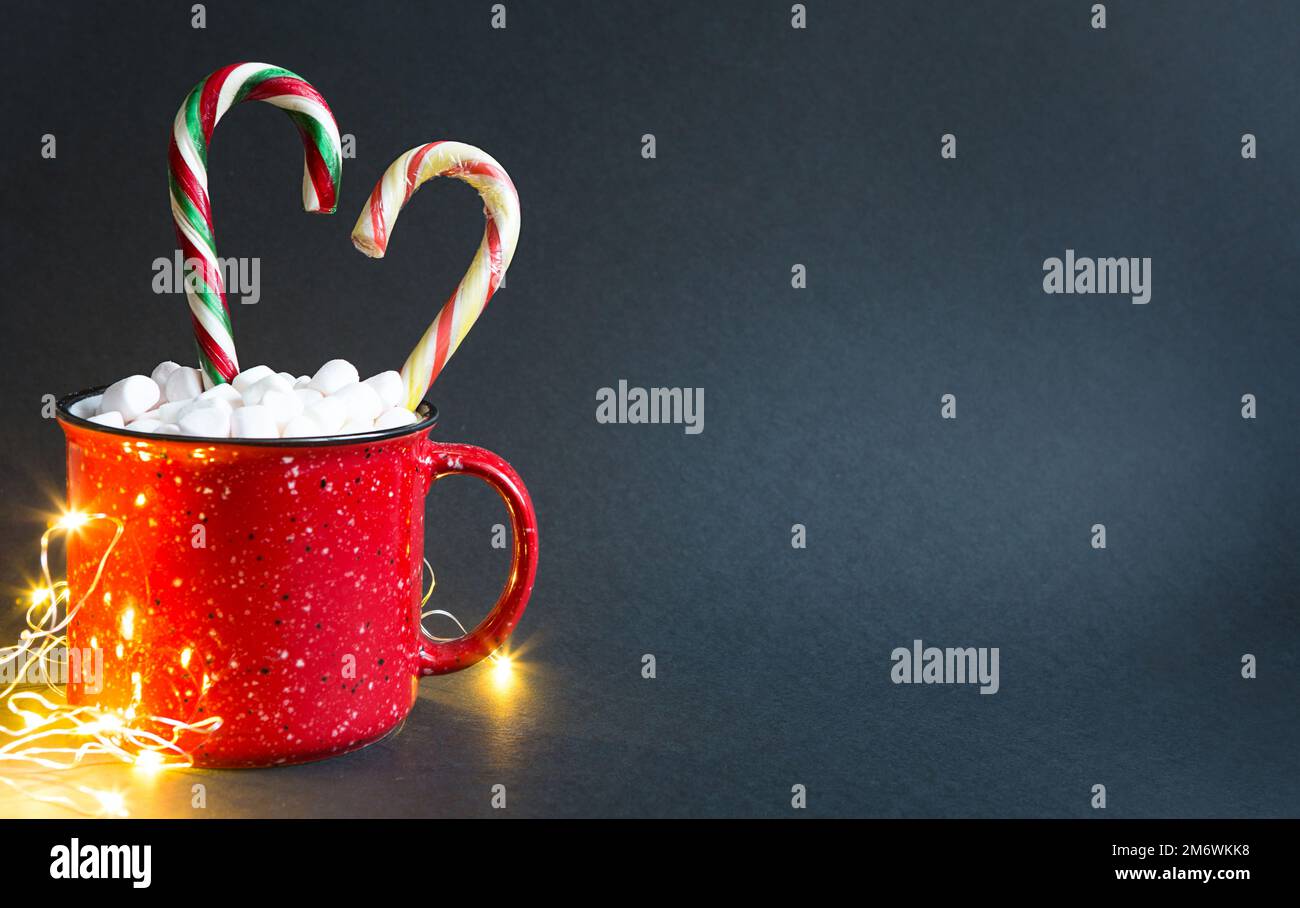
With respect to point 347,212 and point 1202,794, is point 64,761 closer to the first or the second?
point 347,212

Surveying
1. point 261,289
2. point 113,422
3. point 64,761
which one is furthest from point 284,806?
point 261,289

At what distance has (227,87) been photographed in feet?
3.93

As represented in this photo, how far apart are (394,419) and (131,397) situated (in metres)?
0.19

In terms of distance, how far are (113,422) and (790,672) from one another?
63 centimetres

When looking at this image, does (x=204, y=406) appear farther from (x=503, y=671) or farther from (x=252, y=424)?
(x=503, y=671)

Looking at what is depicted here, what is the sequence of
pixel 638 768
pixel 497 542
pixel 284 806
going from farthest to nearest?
pixel 497 542, pixel 638 768, pixel 284 806

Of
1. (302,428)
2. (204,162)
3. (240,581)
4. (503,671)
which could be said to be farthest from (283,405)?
(503,671)

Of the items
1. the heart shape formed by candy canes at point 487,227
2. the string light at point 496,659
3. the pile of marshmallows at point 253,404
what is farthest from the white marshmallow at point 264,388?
the string light at point 496,659

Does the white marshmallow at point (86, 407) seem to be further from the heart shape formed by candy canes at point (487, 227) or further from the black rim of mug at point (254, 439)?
the heart shape formed by candy canes at point (487, 227)

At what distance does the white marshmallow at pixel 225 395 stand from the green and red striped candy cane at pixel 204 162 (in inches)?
2.2

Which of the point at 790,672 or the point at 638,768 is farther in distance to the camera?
the point at 790,672

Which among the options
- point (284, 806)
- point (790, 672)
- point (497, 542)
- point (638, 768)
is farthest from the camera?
point (497, 542)

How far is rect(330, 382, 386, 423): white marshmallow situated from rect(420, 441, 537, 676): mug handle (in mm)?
79

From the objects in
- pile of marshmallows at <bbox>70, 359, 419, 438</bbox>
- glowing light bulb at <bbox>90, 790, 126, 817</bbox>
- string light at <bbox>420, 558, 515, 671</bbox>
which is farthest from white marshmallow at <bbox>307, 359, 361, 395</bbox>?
glowing light bulb at <bbox>90, 790, 126, 817</bbox>
